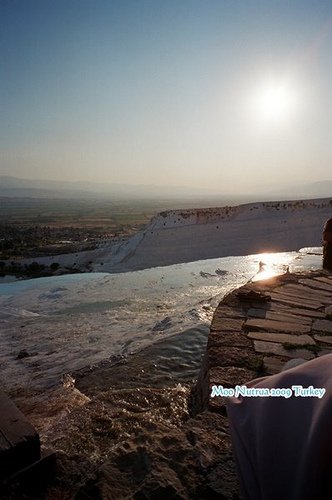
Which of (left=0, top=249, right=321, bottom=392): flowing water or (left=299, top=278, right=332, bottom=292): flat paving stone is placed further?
(left=299, top=278, right=332, bottom=292): flat paving stone

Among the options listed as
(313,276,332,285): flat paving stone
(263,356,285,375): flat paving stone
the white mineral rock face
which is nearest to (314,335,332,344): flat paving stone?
(263,356,285,375): flat paving stone

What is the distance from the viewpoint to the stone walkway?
10.3 ft

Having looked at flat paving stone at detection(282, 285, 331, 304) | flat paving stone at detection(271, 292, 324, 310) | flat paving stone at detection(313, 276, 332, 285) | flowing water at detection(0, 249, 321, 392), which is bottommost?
flowing water at detection(0, 249, 321, 392)

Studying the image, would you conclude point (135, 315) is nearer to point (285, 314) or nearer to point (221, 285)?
point (221, 285)

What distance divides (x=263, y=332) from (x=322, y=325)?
0.76m

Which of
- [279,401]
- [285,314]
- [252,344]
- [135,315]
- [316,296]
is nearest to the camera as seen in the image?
[279,401]

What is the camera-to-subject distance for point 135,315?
673cm

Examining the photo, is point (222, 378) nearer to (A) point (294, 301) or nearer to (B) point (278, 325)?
(B) point (278, 325)

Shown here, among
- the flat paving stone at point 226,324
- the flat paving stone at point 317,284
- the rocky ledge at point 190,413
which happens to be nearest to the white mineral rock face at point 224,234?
the flat paving stone at point 317,284

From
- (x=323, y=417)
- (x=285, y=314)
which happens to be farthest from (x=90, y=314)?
(x=323, y=417)

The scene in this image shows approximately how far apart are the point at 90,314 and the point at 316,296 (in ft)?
13.7

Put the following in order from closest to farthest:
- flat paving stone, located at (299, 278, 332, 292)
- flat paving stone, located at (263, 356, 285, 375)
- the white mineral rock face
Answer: flat paving stone, located at (263, 356, 285, 375)
flat paving stone, located at (299, 278, 332, 292)
the white mineral rock face

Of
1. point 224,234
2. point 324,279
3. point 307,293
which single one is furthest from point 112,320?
point 224,234

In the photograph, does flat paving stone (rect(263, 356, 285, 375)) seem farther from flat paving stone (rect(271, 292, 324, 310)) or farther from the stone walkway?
flat paving stone (rect(271, 292, 324, 310))
